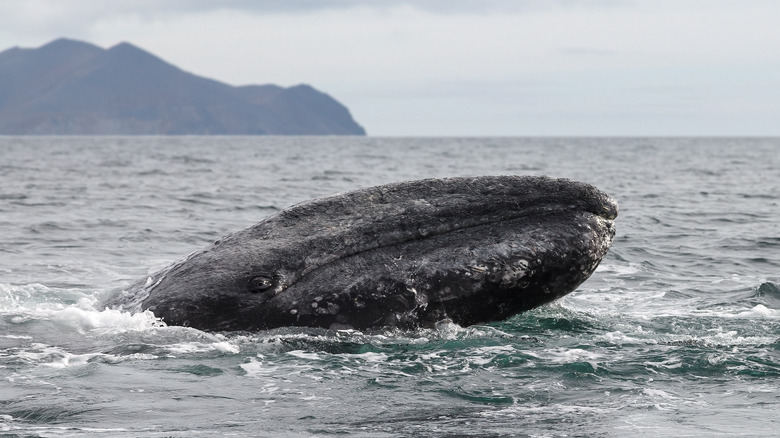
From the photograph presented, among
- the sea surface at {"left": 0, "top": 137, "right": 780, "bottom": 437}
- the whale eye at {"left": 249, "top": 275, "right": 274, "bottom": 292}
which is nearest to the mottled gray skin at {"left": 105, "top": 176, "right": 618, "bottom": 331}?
the whale eye at {"left": 249, "top": 275, "right": 274, "bottom": 292}

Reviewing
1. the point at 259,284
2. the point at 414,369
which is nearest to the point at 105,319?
the point at 259,284

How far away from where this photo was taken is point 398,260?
28.4 ft

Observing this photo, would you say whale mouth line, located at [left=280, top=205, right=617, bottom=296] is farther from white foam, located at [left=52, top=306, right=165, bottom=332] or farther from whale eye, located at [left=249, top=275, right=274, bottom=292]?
white foam, located at [left=52, top=306, right=165, bottom=332]

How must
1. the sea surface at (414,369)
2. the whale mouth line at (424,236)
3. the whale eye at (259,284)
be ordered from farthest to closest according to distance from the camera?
the whale mouth line at (424,236) < the whale eye at (259,284) < the sea surface at (414,369)

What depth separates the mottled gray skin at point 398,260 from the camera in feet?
27.5

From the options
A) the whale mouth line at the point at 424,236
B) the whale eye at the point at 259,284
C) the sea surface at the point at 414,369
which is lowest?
the sea surface at the point at 414,369

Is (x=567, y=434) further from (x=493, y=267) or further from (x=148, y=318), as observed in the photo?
(x=148, y=318)

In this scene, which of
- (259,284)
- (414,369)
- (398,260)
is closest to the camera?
(414,369)

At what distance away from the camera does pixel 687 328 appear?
31.5 feet

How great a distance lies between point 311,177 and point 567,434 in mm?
34183

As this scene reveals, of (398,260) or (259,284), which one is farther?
→ (398,260)

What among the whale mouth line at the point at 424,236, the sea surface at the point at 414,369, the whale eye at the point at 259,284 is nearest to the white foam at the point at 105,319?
the sea surface at the point at 414,369

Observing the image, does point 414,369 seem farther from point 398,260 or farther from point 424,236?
point 424,236

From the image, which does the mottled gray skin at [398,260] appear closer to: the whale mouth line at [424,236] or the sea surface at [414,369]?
the whale mouth line at [424,236]
